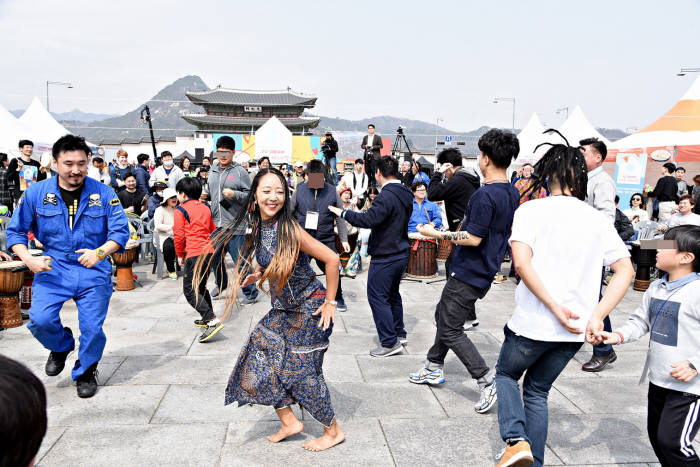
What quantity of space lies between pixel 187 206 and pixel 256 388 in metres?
2.96

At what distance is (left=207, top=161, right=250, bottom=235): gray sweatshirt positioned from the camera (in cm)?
602

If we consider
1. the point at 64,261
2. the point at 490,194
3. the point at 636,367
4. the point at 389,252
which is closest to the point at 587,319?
the point at 490,194

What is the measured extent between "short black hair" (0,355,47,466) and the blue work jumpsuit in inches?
125

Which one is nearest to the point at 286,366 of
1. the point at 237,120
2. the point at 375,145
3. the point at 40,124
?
the point at 375,145

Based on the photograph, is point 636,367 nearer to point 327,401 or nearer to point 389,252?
point 389,252

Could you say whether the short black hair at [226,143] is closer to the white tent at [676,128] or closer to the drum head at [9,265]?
the drum head at [9,265]

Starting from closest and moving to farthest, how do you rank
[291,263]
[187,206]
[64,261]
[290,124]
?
1. [291,263]
2. [64,261]
3. [187,206]
4. [290,124]

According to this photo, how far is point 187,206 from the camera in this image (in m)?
5.32

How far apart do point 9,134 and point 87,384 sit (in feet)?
36.4

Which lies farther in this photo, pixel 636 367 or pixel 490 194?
pixel 636 367

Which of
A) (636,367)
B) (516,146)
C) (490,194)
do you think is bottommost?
(636,367)

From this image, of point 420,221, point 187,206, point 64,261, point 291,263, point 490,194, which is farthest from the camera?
point 420,221

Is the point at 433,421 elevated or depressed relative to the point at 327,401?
depressed

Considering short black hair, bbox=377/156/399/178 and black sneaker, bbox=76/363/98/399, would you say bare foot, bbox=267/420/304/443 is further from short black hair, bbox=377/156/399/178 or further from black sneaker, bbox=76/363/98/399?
short black hair, bbox=377/156/399/178
